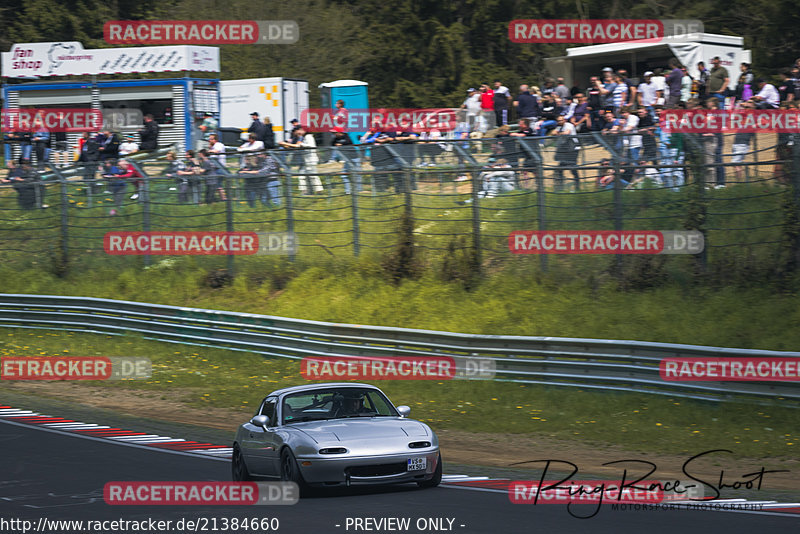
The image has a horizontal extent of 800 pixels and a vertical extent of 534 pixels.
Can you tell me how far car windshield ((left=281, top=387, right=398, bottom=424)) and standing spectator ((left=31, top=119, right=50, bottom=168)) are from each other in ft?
79.7

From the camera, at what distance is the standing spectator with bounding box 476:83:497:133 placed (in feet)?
90.6

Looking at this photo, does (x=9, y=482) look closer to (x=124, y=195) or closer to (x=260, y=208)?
(x=260, y=208)

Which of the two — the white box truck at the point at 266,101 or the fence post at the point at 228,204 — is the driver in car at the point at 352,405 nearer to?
the fence post at the point at 228,204

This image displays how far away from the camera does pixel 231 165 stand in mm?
25359

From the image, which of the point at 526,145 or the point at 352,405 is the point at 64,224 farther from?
the point at 352,405

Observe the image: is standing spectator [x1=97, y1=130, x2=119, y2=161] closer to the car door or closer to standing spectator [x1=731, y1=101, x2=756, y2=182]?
standing spectator [x1=731, y1=101, x2=756, y2=182]

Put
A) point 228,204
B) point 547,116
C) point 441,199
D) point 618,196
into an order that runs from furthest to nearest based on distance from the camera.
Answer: point 228,204 → point 547,116 → point 441,199 → point 618,196

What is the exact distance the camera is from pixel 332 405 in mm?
11539

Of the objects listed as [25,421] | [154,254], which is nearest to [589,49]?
[154,254]

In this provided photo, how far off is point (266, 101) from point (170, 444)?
19651 millimetres

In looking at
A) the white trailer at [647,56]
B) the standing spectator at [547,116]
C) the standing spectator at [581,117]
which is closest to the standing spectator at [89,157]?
the standing spectator at [547,116]

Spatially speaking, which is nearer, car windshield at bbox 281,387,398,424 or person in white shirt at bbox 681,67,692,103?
car windshield at bbox 281,387,398,424

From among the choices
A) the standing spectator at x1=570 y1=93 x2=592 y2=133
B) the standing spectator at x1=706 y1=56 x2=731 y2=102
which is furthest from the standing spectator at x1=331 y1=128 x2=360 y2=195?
the standing spectator at x1=706 y1=56 x2=731 y2=102

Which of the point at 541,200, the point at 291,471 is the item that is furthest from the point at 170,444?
the point at 541,200
